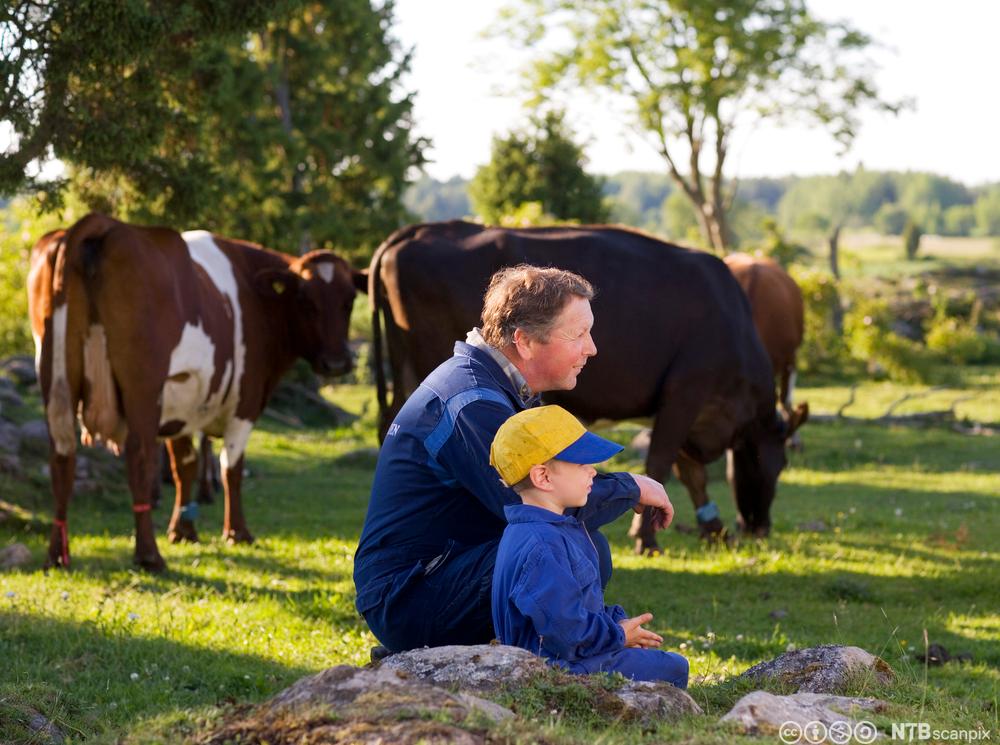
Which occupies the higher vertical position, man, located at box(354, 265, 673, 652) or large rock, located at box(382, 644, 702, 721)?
man, located at box(354, 265, 673, 652)

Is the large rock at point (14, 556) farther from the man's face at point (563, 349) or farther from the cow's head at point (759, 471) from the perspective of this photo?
the cow's head at point (759, 471)

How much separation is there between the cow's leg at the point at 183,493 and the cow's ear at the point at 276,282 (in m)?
1.47

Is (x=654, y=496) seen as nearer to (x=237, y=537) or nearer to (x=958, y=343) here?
(x=237, y=537)

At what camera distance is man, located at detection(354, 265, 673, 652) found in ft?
15.0

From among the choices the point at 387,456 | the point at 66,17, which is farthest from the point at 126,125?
the point at 387,456

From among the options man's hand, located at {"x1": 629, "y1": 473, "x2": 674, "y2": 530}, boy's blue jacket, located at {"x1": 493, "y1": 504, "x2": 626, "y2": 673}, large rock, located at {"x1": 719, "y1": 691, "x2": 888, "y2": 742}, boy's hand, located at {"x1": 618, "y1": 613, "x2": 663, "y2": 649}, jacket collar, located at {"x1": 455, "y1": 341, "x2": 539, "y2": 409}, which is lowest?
large rock, located at {"x1": 719, "y1": 691, "x2": 888, "y2": 742}

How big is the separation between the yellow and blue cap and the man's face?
0.51 meters

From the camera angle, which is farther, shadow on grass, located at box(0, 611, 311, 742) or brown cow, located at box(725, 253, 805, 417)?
brown cow, located at box(725, 253, 805, 417)

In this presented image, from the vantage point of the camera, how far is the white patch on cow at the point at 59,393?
8.70 m

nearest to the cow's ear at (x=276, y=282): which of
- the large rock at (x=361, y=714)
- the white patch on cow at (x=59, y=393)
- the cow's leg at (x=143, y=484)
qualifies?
the cow's leg at (x=143, y=484)

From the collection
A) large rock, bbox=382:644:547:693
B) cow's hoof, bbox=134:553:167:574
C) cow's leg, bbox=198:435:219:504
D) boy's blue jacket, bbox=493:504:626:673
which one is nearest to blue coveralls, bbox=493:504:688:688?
boy's blue jacket, bbox=493:504:626:673

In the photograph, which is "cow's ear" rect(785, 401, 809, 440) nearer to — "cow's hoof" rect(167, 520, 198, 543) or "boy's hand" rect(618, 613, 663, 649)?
"cow's hoof" rect(167, 520, 198, 543)

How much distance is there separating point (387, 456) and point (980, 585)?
5.93 meters

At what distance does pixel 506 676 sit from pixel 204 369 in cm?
650
